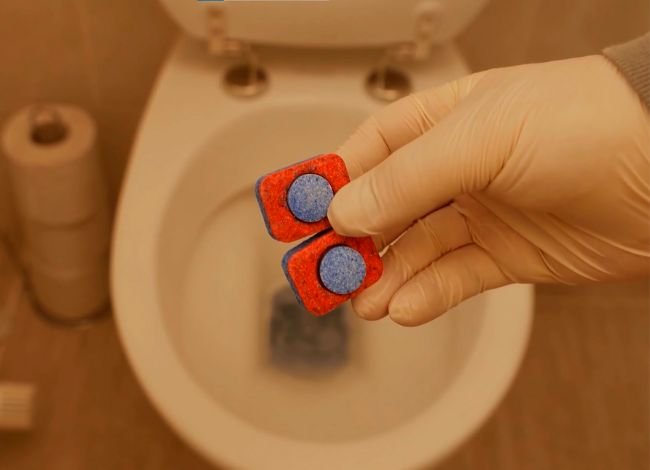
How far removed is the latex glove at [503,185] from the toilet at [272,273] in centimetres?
14

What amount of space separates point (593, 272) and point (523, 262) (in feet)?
0.16

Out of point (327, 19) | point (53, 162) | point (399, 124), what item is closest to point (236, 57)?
point (327, 19)

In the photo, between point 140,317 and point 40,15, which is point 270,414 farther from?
point 40,15

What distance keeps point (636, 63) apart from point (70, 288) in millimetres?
817

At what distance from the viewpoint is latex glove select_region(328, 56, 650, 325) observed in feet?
1.42

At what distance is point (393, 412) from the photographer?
723 millimetres

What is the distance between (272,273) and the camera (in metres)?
0.88

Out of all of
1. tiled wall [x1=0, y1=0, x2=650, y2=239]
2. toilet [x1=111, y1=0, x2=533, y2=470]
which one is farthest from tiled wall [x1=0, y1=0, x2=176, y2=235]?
toilet [x1=111, y1=0, x2=533, y2=470]

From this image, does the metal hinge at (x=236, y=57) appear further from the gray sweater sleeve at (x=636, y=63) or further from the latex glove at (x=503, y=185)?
the gray sweater sleeve at (x=636, y=63)

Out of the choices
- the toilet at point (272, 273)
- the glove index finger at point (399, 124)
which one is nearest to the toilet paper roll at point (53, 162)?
the toilet at point (272, 273)

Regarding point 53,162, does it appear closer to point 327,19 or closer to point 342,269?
point 327,19

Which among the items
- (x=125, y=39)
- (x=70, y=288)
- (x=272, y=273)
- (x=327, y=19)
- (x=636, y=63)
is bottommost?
(x=70, y=288)

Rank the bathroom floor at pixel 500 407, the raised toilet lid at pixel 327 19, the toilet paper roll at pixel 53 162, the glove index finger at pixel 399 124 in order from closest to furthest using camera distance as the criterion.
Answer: the glove index finger at pixel 399 124
the raised toilet lid at pixel 327 19
the toilet paper roll at pixel 53 162
the bathroom floor at pixel 500 407

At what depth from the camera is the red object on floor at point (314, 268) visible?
48cm
